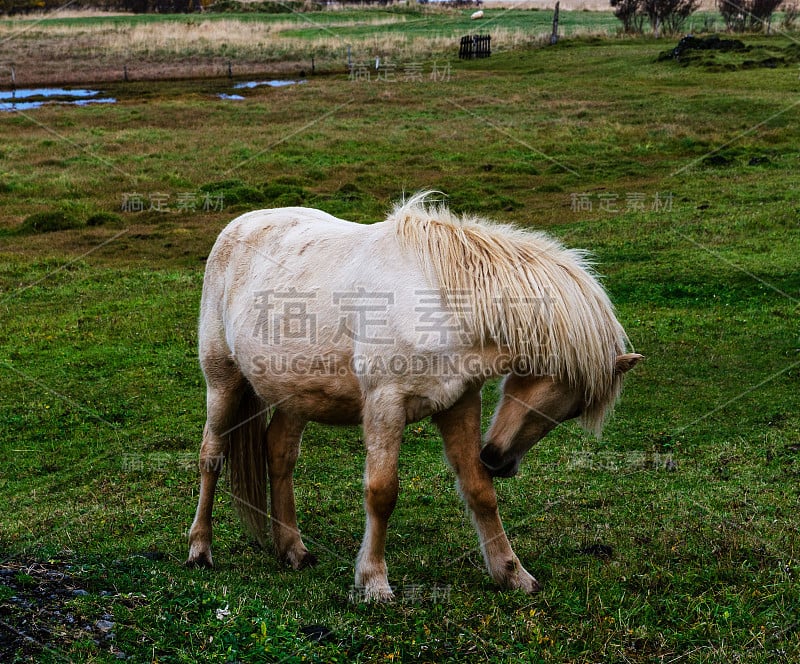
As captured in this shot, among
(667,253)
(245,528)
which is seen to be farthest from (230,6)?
(245,528)

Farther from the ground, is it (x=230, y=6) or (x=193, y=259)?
(x=230, y=6)

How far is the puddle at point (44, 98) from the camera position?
125 feet

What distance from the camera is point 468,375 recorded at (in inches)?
202

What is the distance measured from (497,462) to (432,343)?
928mm

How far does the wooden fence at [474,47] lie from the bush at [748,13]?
14.3 metres

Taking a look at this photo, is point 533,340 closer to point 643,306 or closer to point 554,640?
point 554,640

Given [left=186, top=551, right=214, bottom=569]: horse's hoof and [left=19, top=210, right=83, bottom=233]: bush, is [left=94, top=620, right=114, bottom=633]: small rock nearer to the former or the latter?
[left=186, top=551, right=214, bottom=569]: horse's hoof

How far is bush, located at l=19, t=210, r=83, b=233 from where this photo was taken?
2044 cm

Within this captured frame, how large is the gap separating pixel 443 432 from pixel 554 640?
1.60m

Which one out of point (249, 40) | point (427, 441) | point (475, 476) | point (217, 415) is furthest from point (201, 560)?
point (249, 40)

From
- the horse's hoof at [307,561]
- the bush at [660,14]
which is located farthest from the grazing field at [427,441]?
the bush at [660,14]

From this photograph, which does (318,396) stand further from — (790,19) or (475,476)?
(790,19)

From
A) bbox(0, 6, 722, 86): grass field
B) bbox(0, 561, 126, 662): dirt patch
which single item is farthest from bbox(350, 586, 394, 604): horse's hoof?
bbox(0, 6, 722, 86): grass field

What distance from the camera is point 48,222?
20719 mm
